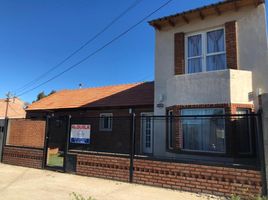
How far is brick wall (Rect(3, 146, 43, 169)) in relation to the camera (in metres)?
10.4

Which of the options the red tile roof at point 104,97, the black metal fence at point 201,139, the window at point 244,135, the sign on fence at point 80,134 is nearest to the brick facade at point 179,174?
the black metal fence at point 201,139

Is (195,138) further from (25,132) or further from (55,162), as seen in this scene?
(25,132)

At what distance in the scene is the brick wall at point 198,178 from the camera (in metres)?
6.32

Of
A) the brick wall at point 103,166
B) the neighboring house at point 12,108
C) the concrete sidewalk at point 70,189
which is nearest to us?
the concrete sidewalk at point 70,189

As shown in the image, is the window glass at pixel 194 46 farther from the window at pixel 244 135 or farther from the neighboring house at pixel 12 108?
the neighboring house at pixel 12 108

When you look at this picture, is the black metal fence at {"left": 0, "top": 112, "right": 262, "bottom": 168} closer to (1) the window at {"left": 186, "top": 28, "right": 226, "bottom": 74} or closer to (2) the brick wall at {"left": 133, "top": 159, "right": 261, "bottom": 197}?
(2) the brick wall at {"left": 133, "top": 159, "right": 261, "bottom": 197}

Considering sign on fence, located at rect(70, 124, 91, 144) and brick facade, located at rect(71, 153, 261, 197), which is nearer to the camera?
brick facade, located at rect(71, 153, 261, 197)

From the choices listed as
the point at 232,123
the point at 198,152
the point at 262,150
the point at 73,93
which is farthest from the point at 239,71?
the point at 73,93

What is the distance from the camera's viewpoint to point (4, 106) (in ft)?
150

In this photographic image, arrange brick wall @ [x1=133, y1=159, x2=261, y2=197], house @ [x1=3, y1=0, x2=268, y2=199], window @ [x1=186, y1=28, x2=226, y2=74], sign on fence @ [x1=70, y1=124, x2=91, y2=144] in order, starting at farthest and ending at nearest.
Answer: window @ [x1=186, y1=28, x2=226, y2=74] < sign on fence @ [x1=70, y1=124, x2=91, y2=144] < house @ [x1=3, y1=0, x2=268, y2=199] < brick wall @ [x1=133, y1=159, x2=261, y2=197]

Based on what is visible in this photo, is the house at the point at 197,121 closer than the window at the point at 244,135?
Yes

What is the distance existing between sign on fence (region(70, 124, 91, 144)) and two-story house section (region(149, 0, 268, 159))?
310 centimetres

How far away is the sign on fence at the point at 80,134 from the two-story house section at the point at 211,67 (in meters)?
3.10

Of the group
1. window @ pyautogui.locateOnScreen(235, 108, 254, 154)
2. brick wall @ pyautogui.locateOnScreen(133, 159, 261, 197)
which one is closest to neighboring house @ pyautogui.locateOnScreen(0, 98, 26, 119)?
brick wall @ pyautogui.locateOnScreen(133, 159, 261, 197)
